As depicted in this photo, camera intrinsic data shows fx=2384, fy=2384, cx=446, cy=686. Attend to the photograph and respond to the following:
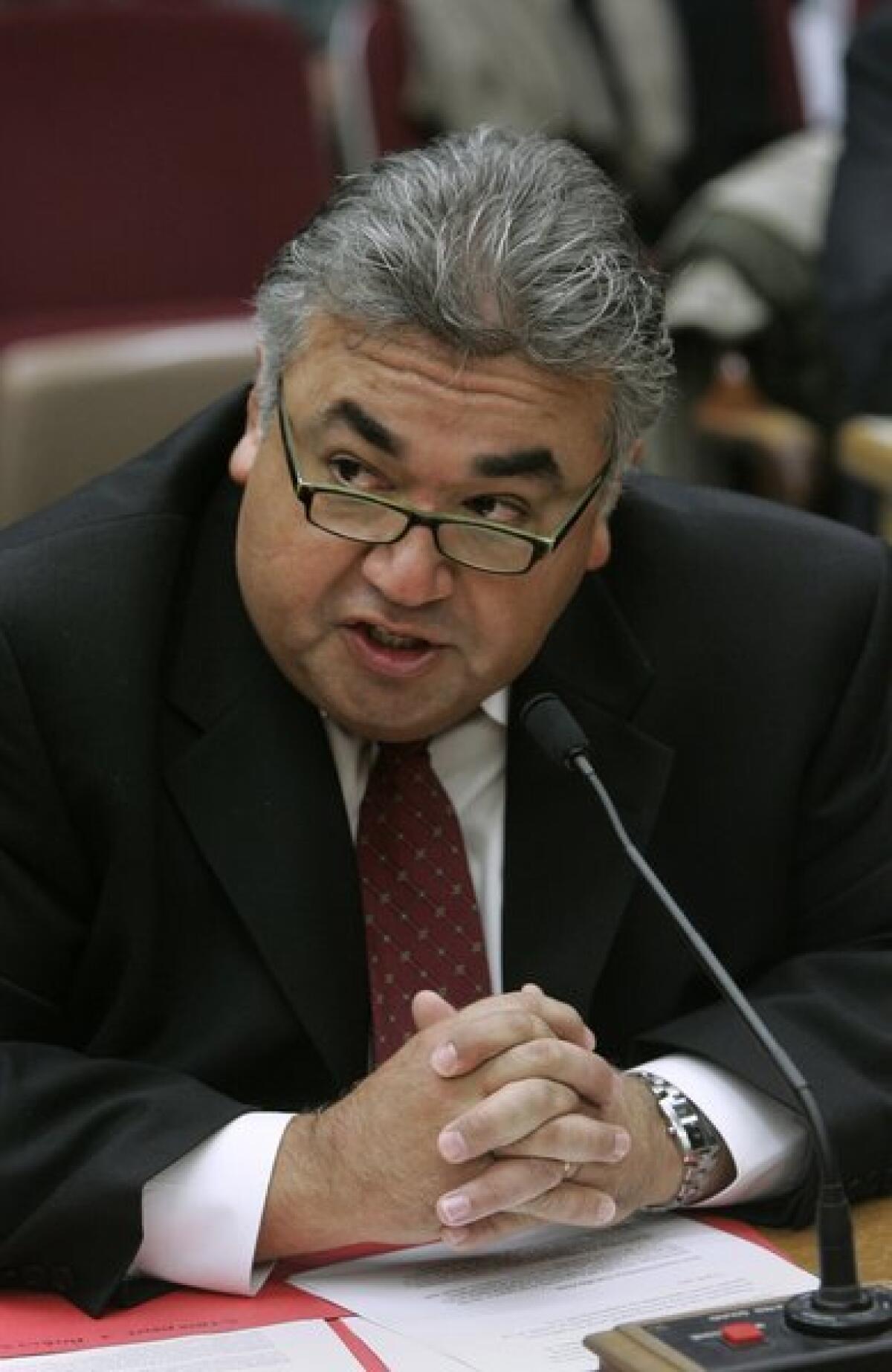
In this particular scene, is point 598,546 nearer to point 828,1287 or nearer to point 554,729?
point 554,729

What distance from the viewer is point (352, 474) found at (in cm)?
173

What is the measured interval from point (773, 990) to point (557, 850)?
202 millimetres

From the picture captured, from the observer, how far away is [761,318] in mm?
4250

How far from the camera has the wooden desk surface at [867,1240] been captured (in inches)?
63.1

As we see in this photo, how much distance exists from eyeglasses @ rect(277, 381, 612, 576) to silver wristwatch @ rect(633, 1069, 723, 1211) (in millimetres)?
409

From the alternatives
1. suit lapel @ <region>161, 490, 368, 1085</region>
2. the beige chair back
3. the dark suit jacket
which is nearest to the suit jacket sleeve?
the dark suit jacket

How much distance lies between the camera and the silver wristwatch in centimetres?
171

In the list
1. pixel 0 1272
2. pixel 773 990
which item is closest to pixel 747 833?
pixel 773 990

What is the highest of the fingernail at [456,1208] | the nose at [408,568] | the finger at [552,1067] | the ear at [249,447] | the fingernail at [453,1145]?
the ear at [249,447]

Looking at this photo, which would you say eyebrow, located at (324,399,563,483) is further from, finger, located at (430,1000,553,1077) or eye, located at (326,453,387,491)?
finger, located at (430,1000,553,1077)

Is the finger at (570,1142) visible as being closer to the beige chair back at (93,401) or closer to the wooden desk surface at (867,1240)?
the wooden desk surface at (867,1240)

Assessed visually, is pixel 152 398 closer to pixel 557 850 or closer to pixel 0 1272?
pixel 557 850

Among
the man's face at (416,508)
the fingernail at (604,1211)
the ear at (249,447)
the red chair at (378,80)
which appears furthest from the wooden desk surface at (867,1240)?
the red chair at (378,80)

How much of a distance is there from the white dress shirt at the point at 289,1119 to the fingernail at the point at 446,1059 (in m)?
0.14
